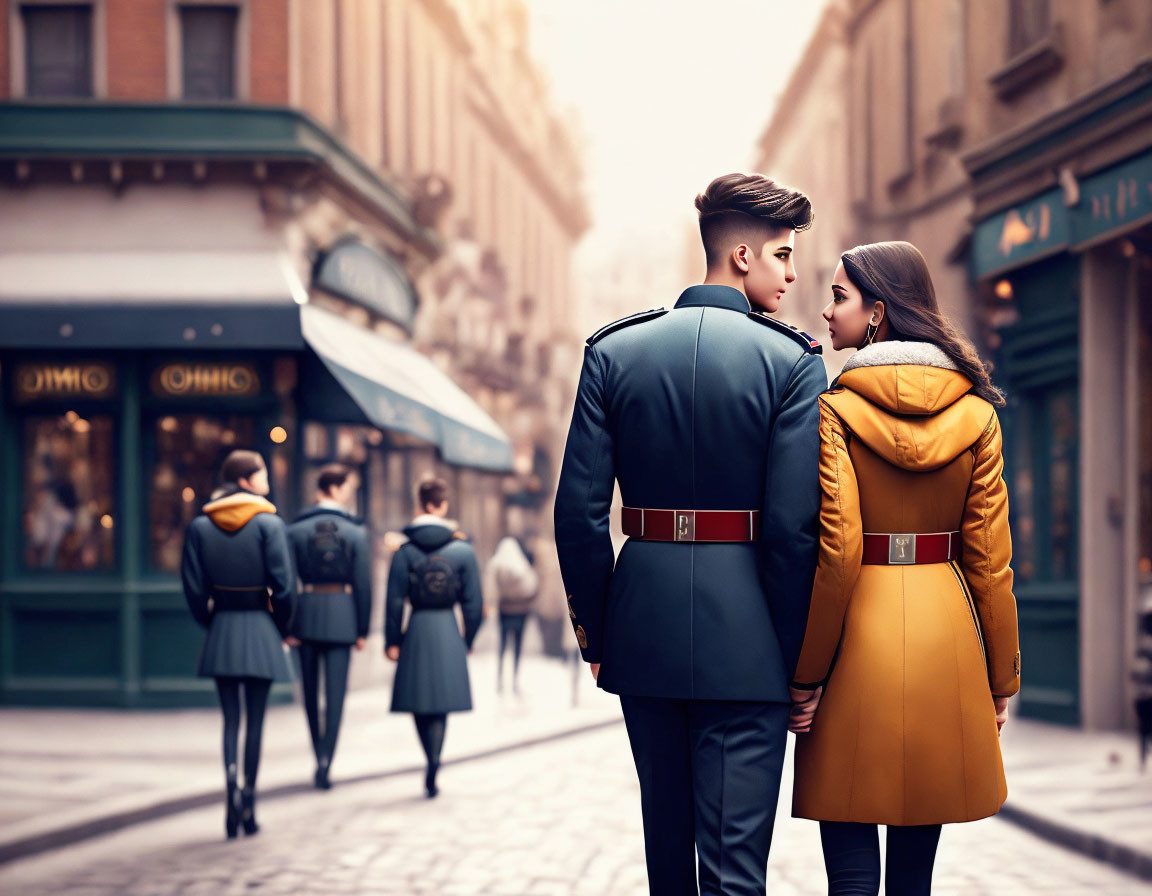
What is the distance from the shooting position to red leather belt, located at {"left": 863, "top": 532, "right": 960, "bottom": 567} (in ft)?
12.0

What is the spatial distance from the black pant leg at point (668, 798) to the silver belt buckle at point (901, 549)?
2.21ft

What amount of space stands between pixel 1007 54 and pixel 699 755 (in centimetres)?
1156

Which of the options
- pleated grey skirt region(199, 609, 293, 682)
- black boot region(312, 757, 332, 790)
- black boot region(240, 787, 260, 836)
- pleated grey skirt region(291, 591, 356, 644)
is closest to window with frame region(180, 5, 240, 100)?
pleated grey skirt region(291, 591, 356, 644)

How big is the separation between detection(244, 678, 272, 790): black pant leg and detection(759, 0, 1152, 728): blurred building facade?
534 centimetres

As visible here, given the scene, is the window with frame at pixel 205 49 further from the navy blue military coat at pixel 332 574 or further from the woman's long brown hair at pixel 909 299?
the woman's long brown hair at pixel 909 299

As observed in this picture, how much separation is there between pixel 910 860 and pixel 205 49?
41.4 feet

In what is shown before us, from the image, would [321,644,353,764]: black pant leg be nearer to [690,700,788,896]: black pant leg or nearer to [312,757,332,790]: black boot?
[312,757,332,790]: black boot

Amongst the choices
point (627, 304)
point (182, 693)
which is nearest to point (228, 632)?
point (182, 693)

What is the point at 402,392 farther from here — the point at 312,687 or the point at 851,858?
the point at 851,858

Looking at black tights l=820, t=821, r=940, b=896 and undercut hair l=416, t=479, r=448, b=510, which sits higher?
undercut hair l=416, t=479, r=448, b=510

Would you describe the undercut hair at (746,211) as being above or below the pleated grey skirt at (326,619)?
above

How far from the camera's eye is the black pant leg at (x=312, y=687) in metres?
9.03

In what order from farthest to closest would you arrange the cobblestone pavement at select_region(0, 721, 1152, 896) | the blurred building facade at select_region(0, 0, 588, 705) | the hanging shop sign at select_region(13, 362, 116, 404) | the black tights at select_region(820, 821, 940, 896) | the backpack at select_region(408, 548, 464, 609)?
the hanging shop sign at select_region(13, 362, 116, 404), the blurred building facade at select_region(0, 0, 588, 705), the backpack at select_region(408, 548, 464, 609), the cobblestone pavement at select_region(0, 721, 1152, 896), the black tights at select_region(820, 821, 940, 896)

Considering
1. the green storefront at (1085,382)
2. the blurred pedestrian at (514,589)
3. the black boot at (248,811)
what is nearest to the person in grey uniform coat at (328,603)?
the black boot at (248,811)
